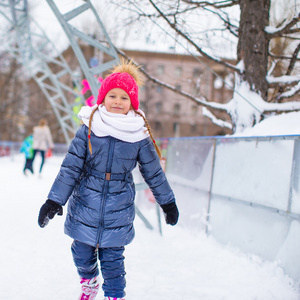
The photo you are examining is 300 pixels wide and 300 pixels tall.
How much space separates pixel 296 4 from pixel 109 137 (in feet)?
7.88

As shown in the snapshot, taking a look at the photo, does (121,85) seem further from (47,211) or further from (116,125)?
(47,211)

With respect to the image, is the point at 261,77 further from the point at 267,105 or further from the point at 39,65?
the point at 39,65

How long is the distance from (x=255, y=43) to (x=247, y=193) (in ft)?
6.72

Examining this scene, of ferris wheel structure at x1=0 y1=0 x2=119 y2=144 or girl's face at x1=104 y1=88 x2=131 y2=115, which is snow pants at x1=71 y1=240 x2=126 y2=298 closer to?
girl's face at x1=104 y1=88 x2=131 y2=115

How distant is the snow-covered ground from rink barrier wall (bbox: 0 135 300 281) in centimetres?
14

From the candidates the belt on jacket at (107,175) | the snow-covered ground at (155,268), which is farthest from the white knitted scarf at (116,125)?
the snow-covered ground at (155,268)

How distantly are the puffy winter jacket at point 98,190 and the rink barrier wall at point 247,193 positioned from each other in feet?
4.68

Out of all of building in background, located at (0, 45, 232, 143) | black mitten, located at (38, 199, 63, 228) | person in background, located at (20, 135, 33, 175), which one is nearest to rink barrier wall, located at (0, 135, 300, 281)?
black mitten, located at (38, 199, 63, 228)

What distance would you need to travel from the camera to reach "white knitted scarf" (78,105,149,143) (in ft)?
6.59

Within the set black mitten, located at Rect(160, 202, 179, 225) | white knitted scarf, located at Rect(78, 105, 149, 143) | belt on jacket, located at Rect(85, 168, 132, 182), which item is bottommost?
black mitten, located at Rect(160, 202, 179, 225)

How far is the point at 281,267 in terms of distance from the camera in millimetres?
2730

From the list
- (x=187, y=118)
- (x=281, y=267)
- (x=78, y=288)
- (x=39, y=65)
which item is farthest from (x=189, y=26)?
(x=187, y=118)

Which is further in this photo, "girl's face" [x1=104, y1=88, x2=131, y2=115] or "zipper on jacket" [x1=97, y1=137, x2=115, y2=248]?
"girl's face" [x1=104, y1=88, x2=131, y2=115]

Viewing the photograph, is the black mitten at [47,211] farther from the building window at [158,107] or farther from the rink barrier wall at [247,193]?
the building window at [158,107]
